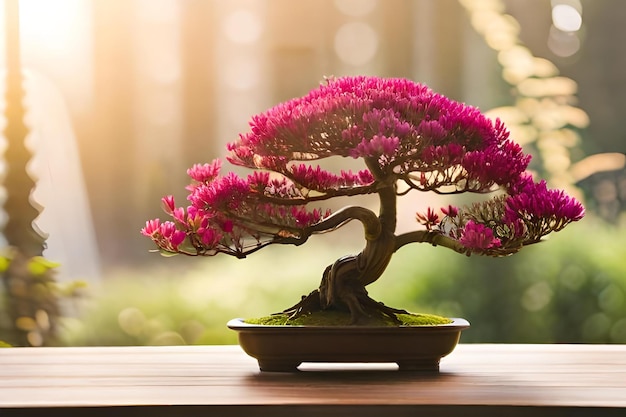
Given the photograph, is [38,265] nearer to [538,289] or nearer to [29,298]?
[29,298]

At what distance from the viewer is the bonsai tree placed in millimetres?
1249

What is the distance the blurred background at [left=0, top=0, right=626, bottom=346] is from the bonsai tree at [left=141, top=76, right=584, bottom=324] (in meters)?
1.60

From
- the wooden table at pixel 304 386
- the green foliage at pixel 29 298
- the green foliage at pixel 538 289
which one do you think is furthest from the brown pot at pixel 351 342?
the green foliage at pixel 29 298

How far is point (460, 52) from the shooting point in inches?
120

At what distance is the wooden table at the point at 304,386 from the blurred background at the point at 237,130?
1.30 meters

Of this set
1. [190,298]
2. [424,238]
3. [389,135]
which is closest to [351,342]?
[424,238]

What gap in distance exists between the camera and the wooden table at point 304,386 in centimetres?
97

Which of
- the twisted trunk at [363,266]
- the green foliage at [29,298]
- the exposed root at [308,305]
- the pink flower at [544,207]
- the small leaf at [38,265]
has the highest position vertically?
the pink flower at [544,207]

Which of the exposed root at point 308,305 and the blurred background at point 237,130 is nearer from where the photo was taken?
the exposed root at point 308,305

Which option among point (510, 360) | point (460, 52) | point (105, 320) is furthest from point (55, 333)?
point (510, 360)

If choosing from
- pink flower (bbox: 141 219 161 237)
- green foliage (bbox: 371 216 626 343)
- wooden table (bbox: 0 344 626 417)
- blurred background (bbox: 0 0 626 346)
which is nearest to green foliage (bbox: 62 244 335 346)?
blurred background (bbox: 0 0 626 346)

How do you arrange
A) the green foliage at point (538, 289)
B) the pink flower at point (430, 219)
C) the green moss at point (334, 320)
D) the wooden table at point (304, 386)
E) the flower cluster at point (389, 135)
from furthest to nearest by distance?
1. the green foliage at point (538, 289)
2. the pink flower at point (430, 219)
3. the green moss at point (334, 320)
4. the flower cluster at point (389, 135)
5. the wooden table at point (304, 386)

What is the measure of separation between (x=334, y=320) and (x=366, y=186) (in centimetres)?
21

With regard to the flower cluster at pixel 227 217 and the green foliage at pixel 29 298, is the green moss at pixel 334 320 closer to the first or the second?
the flower cluster at pixel 227 217
